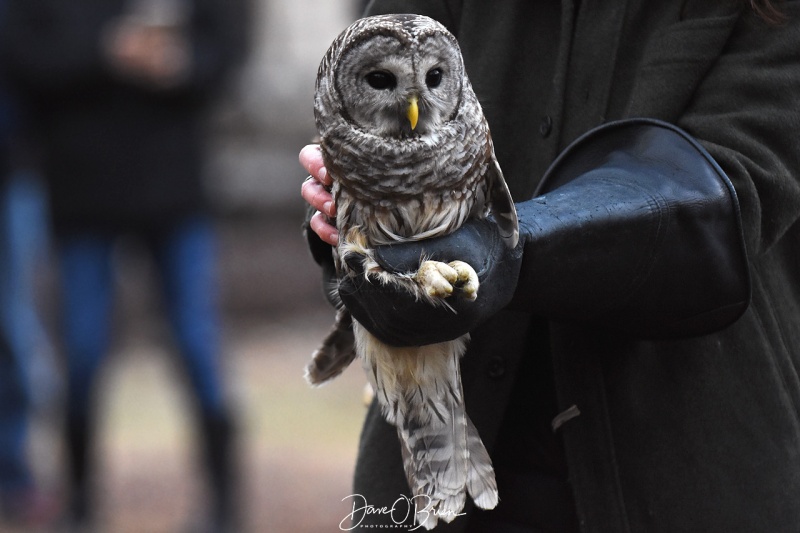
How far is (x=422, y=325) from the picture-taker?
1.55 meters

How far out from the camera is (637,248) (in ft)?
5.50

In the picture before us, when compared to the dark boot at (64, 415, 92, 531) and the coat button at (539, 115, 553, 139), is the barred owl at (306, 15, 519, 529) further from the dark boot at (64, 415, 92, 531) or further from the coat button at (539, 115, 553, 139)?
the dark boot at (64, 415, 92, 531)

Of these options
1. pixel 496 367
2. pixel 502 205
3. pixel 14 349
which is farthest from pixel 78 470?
pixel 502 205

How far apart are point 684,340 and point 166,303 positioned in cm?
304

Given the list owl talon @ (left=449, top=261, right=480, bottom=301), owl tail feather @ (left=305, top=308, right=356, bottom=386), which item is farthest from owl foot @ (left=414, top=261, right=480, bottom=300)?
owl tail feather @ (left=305, top=308, right=356, bottom=386)

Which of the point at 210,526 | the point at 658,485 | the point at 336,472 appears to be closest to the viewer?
the point at 658,485

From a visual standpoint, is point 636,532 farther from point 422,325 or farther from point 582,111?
point 582,111

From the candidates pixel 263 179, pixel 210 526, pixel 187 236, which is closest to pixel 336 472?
pixel 210 526

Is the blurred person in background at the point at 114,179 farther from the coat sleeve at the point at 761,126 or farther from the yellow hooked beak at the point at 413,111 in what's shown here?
the coat sleeve at the point at 761,126

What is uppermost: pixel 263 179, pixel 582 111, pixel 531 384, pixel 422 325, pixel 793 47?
pixel 793 47

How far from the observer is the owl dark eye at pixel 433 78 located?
1.74 m

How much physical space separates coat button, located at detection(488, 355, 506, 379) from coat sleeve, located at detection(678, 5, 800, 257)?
1.44 ft

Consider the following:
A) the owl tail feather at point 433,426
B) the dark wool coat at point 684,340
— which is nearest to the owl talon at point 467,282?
the owl tail feather at point 433,426

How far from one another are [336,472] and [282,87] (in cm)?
439
